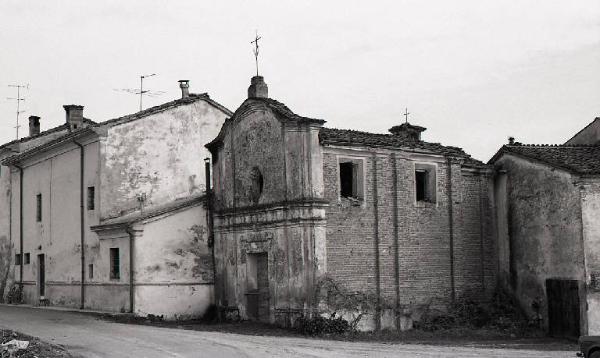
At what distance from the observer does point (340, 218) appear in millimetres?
23656

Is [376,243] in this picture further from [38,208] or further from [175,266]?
[38,208]

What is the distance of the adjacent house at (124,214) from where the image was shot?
90.5 feet

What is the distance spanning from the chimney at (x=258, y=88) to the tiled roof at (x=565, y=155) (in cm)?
830

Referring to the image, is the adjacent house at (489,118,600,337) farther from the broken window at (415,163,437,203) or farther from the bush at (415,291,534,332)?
the broken window at (415,163,437,203)

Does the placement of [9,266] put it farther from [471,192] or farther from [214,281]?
[471,192]

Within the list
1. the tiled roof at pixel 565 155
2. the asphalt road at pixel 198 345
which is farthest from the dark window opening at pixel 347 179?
the tiled roof at pixel 565 155

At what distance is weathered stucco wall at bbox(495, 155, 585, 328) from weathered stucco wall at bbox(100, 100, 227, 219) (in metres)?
12.0

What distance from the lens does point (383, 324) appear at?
23984mm

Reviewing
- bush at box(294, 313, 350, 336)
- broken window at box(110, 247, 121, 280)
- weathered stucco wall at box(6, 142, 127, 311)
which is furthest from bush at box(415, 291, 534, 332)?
broken window at box(110, 247, 121, 280)

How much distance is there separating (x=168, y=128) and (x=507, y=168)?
43.3 ft

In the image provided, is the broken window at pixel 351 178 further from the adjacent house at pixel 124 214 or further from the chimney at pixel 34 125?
the chimney at pixel 34 125

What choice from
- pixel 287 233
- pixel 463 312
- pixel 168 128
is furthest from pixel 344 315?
pixel 168 128

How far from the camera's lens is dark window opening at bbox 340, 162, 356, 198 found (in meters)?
24.5

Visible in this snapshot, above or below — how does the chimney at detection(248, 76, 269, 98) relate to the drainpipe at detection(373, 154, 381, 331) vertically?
above
